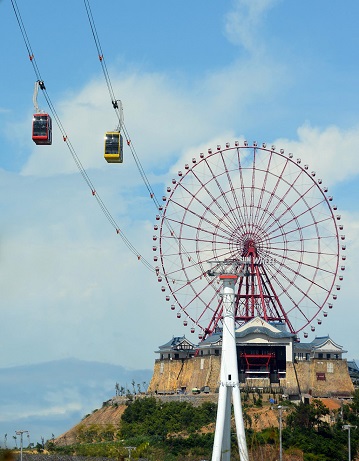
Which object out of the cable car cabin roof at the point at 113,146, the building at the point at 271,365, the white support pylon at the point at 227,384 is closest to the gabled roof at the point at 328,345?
the building at the point at 271,365

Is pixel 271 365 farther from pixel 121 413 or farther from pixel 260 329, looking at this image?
pixel 121 413

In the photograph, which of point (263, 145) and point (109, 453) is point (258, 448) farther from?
point (263, 145)

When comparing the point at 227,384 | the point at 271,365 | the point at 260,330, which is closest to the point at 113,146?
the point at 227,384

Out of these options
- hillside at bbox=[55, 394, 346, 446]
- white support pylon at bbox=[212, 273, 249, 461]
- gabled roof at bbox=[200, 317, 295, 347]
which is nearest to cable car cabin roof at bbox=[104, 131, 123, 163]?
white support pylon at bbox=[212, 273, 249, 461]

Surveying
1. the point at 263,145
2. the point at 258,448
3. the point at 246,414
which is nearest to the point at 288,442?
the point at 258,448

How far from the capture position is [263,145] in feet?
465

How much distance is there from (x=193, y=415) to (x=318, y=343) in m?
21.9

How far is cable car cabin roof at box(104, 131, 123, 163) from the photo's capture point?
77250mm

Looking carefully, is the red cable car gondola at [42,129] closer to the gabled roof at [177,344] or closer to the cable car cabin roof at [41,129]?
the cable car cabin roof at [41,129]

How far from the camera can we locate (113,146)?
77.4m

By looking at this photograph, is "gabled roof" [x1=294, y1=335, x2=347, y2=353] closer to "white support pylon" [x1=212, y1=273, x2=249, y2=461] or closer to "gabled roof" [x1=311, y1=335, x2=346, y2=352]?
"gabled roof" [x1=311, y1=335, x2=346, y2=352]

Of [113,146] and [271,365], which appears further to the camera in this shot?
[271,365]

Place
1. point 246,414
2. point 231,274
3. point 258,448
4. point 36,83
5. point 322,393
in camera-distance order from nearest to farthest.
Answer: point 36,83
point 231,274
point 258,448
point 246,414
point 322,393

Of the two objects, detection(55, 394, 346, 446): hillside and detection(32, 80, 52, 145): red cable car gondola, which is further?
detection(55, 394, 346, 446): hillside
